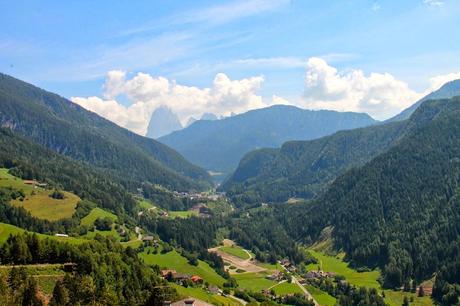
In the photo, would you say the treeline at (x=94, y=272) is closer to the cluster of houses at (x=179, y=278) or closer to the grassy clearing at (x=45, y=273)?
the grassy clearing at (x=45, y=273)

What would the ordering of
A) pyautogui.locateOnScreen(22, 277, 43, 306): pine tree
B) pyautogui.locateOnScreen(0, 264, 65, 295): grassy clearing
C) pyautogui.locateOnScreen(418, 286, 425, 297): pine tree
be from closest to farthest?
pyautogui.locateOnScreen(22, 277, 43, 306): pine tree → pyautogui.locateOnScreen(0, 264, 65, 295): grassy clearing → pyautogui.locateOnScreen(418, 286, 425, 297): pine tree

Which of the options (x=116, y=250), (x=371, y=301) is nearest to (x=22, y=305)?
(x=116, y=250)

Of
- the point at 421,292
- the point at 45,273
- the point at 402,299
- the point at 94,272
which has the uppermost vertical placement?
the point at 45,273

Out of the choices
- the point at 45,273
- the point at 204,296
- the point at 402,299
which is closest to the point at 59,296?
the point at 45,273

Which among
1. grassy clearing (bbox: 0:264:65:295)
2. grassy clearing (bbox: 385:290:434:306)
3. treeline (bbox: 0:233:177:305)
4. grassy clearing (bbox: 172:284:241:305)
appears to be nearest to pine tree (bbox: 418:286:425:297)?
grassy clearing (bbox: 385:290:434:306)

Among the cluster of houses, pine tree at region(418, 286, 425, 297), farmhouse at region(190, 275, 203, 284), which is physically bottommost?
pine tree at region(418, 286, 425, 297)

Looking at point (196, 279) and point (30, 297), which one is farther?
point (196, 279)

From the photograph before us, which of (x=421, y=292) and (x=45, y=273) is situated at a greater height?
(x=45, y=273)

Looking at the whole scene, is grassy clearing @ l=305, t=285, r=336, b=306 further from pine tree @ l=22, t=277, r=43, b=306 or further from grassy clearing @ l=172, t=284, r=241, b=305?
pine tree @ l=22, t=277, r=43, b=306

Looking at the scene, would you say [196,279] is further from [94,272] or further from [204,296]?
[94,272]
